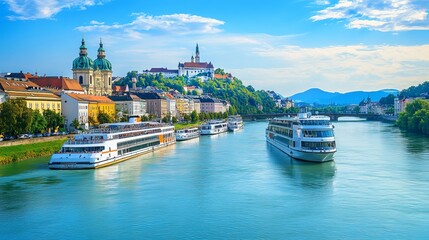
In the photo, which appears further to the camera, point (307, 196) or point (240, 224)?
point (307, 196)

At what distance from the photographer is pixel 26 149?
3569 centimetres

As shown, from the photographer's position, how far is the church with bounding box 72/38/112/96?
8012cm

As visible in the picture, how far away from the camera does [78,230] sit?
1820cm

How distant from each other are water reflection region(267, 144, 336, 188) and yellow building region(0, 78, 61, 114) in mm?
22350

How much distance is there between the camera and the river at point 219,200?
1803cm

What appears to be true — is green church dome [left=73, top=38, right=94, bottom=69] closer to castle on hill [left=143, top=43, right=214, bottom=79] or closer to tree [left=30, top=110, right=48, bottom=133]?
tree [left=30, top=110, right=48, bottom=133]

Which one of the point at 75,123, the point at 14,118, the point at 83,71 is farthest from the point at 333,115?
the point at 14,118

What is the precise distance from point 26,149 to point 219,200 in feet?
59.4

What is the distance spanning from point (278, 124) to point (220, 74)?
13654 cm

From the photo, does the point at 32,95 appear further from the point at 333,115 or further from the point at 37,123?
the point at 333,115

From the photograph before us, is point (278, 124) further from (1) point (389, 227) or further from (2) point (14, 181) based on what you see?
(1) point (389, 227)

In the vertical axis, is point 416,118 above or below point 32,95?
below

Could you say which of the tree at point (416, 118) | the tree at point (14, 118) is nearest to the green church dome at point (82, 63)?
the tree at point (14, 118)

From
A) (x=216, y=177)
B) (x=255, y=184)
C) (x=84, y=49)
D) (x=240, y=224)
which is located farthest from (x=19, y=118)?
(x=84, y=49)
